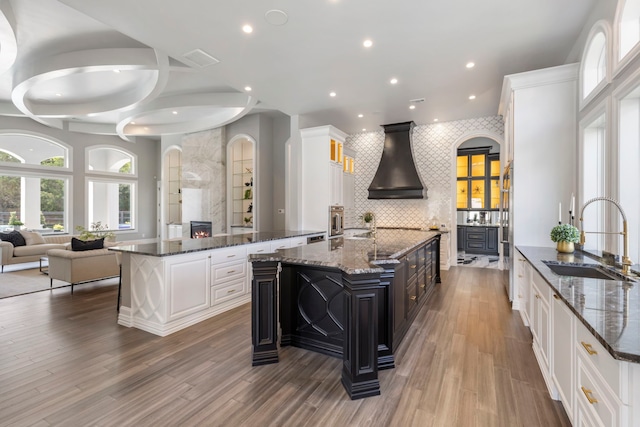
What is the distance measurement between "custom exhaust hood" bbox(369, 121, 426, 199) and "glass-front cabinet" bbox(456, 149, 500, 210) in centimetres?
332

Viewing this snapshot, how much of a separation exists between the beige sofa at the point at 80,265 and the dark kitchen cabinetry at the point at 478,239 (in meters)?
9.12

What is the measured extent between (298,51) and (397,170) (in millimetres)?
3901

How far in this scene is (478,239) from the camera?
901 cm

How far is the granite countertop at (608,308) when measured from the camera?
103cm

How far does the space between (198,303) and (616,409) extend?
→ 3580mm

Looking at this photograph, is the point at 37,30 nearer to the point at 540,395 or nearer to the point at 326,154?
the point at 326,154

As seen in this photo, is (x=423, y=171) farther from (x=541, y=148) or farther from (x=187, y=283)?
(x=187, y=283)

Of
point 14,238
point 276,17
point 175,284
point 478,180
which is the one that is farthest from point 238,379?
point 478,180

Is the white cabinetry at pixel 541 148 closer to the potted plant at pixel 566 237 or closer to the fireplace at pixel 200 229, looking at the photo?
the potted plant at pixel 566 237

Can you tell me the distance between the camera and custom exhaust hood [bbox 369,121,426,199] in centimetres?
665

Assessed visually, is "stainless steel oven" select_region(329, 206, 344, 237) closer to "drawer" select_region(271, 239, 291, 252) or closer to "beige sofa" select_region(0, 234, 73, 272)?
"drawer" select_region(271, 239, 291, 252)

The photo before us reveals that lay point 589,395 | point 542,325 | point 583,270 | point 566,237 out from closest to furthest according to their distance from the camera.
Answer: point 589,395 → point 542,325 → point 583,270 → point 566,237

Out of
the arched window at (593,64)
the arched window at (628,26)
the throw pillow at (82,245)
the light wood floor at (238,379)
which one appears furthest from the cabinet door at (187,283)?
the arched window at (593,64)

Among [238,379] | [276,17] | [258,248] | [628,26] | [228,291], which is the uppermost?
[276,17]
